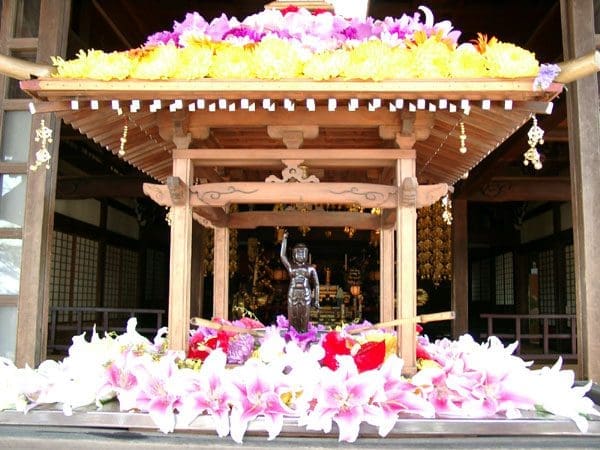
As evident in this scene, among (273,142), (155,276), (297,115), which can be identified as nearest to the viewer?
(297,115)

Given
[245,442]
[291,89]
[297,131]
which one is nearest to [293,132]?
[297,131]

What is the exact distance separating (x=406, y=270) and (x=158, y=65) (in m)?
1.86

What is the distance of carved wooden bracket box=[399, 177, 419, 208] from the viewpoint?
11.2 ft

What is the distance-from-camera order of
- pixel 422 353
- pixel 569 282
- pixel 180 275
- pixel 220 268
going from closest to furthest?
pixel 180 275
pixel 422 353
pixel 220 268
pixel 569 282

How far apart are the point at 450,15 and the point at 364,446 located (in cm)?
614

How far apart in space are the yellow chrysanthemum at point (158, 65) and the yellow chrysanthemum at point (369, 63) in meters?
0.93

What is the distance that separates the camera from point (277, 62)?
3090mm

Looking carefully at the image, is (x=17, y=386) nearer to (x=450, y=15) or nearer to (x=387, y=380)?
(x=387, y=380)

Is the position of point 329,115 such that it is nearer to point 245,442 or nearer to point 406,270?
point 406,270

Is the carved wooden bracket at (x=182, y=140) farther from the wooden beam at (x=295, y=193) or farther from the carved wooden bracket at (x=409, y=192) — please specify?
the carved wooden bracket at (x=409, y=192)

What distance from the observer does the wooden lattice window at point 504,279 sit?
15141 millimetres

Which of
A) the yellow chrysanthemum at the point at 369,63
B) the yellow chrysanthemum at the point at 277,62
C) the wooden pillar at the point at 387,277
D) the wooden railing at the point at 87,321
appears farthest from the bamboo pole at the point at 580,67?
the wooden railing at the point at 87,321

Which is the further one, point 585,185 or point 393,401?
point 585,185

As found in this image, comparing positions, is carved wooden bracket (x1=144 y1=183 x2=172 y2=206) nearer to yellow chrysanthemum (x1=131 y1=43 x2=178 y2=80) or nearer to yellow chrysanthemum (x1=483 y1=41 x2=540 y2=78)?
yellow chrysanthemum (x1=131 y1=43 x2=178 y2=80)
